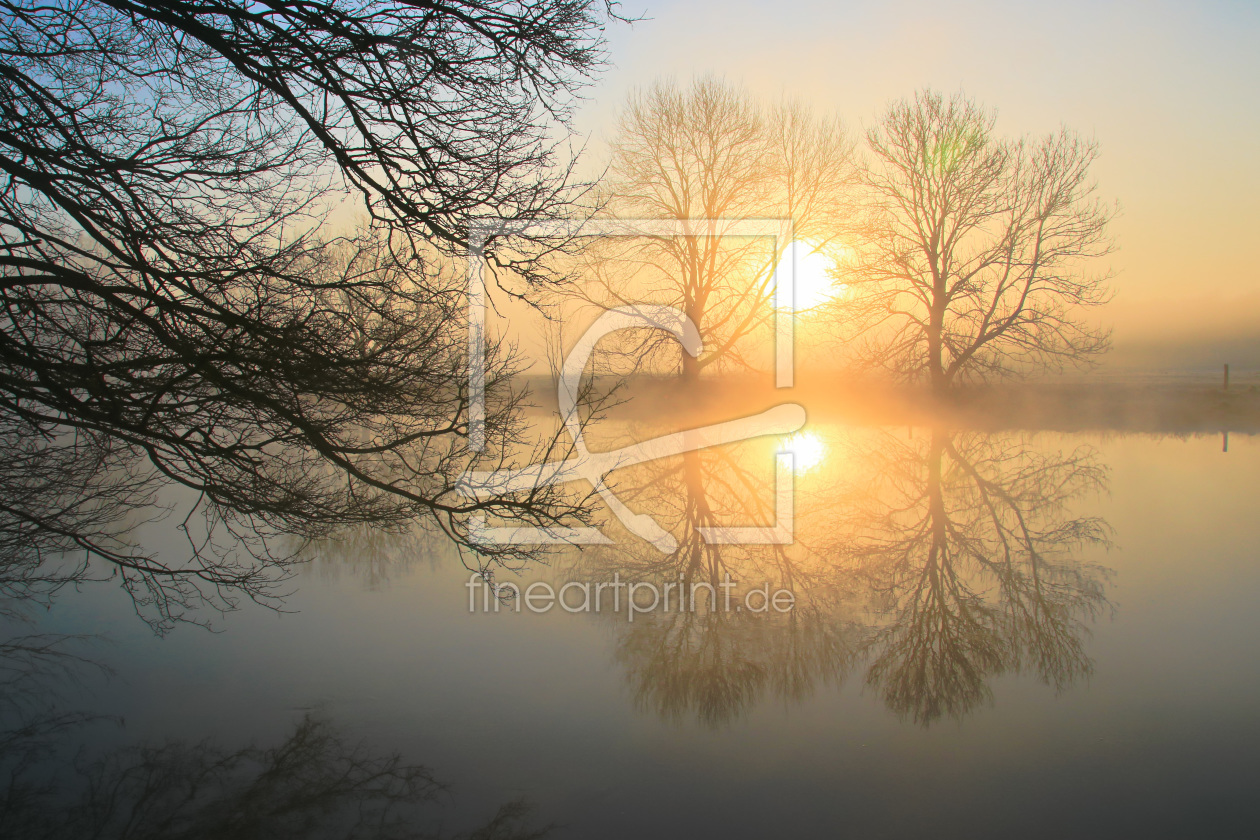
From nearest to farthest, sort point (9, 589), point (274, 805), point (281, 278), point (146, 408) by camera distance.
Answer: point (274, 805)
point (146, 408)
point (281, 278)
point (9, 589)

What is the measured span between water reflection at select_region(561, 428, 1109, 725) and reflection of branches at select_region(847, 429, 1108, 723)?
0.02m

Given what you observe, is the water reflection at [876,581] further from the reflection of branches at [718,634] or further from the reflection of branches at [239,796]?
the reflection of branches at [239,796]

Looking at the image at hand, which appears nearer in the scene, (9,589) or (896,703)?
(896,703)

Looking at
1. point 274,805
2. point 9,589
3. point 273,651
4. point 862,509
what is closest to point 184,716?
point 273,651

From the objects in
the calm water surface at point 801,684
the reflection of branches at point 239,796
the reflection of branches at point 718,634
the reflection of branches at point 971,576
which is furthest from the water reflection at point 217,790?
the reflection of branches at point 971,576

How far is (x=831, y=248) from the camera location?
21.6 meters

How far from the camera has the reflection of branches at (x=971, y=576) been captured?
4.88 metres

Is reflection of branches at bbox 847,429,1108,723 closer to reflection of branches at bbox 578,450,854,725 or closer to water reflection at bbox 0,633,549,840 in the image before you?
reflection of branches at bbox 578,450,854,725

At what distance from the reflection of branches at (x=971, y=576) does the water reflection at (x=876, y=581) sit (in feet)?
0.06

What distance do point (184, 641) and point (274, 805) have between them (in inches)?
102

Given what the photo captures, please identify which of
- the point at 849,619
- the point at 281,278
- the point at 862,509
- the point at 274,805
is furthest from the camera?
the point at 862,509

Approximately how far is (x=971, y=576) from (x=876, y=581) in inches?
34.7

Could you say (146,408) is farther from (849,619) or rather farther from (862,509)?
(862,509)

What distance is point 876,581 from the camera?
676cm
